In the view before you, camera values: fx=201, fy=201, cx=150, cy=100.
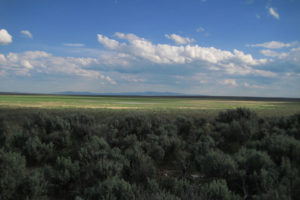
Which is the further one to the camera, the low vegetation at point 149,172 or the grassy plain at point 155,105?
the grassy plain at point 155,105

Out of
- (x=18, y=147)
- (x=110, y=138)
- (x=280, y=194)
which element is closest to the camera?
(x=280, y=194)

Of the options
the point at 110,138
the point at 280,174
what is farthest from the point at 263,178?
the point at 110,138

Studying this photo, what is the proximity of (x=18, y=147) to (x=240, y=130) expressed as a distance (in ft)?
38.7

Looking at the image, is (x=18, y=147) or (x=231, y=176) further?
(x=18, y=147)

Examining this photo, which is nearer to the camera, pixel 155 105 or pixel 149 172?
pixel 149 172

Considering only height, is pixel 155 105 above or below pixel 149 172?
above

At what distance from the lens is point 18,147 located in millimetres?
9805

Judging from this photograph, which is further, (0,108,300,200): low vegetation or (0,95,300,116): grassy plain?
(0,95,300,116): grassy plain

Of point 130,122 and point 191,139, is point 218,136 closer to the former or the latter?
point 191,139

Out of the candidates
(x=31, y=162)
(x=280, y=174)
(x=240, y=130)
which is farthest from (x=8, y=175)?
(x=240, y=130)

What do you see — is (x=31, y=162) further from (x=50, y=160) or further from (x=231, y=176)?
(x=231, y=176)

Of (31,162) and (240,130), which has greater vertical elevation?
(240,130)

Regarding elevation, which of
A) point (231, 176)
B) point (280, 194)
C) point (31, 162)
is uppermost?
point (280, 194)

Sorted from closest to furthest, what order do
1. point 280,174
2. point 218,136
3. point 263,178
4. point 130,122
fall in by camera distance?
point 263,178 < point 280,174 < point 218,136 < point 130,122
